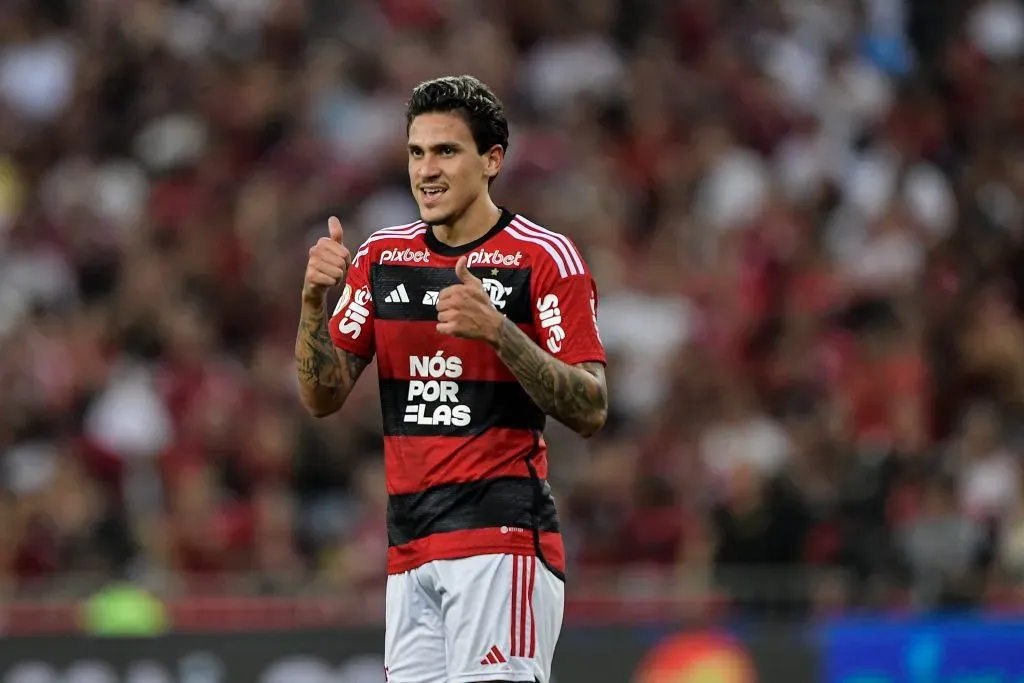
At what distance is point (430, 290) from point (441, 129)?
1.63 ft

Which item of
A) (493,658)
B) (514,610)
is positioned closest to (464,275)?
(514,610)

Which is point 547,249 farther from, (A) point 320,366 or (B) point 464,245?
(A) point 320,366

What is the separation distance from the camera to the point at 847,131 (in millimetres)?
15531

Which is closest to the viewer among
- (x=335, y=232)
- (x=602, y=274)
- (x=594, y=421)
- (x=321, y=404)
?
(x=594, y=421)

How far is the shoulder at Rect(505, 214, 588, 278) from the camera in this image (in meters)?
5.79

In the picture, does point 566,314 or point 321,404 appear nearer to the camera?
point 566,314

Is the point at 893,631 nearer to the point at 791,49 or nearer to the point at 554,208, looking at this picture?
the point at 554,208

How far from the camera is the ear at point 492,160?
5859 mm

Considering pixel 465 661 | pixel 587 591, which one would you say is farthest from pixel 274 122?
pixel 465 661

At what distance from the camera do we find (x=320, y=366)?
19.4 ft

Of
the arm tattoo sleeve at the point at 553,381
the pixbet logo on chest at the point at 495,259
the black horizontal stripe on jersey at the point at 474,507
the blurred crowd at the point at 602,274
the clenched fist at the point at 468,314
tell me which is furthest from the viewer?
the blurred crowd at the point at 602,274

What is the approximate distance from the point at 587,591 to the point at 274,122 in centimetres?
567

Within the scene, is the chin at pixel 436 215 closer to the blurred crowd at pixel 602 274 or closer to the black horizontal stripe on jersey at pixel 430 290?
the black horizontal stripe on jersey at pixel 430 290

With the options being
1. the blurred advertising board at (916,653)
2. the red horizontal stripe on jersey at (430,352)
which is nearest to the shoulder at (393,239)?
the red horizontal stripe on jersey at (430,352)
